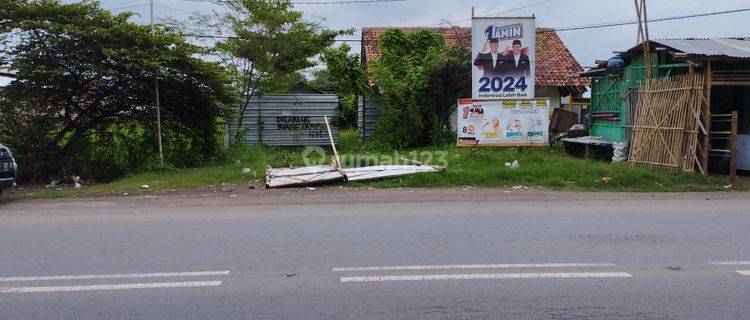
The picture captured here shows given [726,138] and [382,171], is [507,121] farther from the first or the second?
[726,138]

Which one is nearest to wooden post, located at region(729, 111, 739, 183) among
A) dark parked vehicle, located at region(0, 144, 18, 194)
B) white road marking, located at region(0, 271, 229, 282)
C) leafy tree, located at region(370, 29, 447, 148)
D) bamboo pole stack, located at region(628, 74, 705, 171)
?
bamboo pole stack, located at region(628, 74, 705, 171)

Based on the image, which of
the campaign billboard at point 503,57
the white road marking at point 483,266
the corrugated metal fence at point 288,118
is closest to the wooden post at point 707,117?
the campaign billboard at point 503,57

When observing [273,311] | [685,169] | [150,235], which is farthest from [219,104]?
[273,311]

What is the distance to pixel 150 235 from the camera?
7.57 metres

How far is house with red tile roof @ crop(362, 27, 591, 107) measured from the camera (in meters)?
24.0

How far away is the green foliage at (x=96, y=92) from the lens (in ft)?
45.8

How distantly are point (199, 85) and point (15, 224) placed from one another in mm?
8263

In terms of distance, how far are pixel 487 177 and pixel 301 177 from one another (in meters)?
4.15

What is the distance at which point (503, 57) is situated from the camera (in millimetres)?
16594

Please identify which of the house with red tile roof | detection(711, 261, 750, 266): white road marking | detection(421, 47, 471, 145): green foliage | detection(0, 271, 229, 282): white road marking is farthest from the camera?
the house with red tile roof

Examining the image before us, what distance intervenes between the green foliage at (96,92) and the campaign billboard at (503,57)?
23.6 ft

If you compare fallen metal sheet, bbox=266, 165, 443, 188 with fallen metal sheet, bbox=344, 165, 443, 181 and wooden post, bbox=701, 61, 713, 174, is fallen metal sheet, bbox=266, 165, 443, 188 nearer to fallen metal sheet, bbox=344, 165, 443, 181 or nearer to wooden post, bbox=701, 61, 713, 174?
fallen metal sheet, bbox=344, 165, 443, 181

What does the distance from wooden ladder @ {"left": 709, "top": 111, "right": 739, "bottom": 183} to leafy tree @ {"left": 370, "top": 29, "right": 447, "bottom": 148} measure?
→ 8096 millimetres

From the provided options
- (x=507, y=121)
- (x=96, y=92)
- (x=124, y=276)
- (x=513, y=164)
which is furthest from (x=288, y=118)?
(x=124, y=276)
